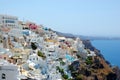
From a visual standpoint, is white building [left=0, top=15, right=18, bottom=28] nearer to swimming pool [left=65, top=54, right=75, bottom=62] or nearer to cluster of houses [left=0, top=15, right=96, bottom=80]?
cluster of houses [left=0, top=15, right=96, bottom=80]

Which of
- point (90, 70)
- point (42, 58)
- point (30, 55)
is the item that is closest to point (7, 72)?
point (30, 55)

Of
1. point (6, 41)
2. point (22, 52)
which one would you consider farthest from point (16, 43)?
point (22, 52)

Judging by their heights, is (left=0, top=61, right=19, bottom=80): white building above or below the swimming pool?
above

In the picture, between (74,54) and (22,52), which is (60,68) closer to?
(22,52)

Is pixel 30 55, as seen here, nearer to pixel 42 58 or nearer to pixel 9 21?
pixel 42 58

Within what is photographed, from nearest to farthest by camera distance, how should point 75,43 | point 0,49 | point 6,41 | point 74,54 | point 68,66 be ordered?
point 0,49, point 6,41, point 68,66, point 74,54, point 75,43

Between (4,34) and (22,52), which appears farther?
(4,34)

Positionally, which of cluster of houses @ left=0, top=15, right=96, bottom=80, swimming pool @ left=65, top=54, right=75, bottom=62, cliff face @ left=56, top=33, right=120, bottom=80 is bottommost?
cliff face @ left=56, top=33, right=120, bottom=80

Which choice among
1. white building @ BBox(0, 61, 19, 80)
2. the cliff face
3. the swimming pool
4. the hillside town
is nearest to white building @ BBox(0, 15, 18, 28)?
the hillside town
